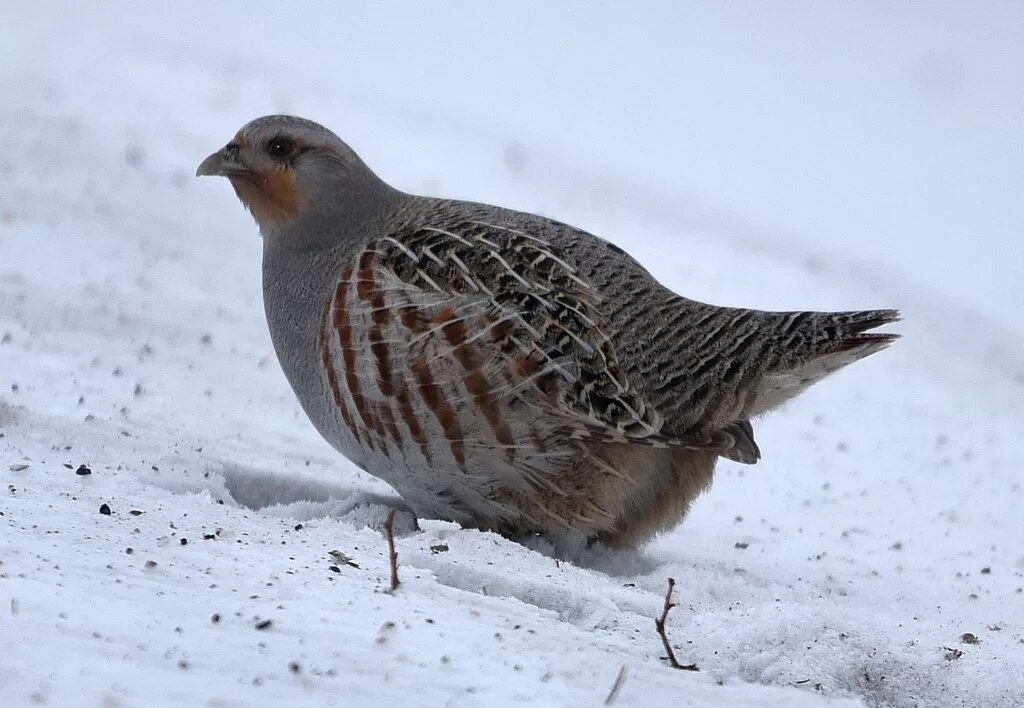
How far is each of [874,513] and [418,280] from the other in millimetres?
2420

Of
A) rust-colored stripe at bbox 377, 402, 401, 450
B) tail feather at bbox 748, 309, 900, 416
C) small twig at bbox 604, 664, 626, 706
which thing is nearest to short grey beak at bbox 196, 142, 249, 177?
rust-colored stripe at bbox 377, 402, 401, 450

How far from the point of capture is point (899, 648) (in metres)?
2.67

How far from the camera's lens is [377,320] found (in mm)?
3645

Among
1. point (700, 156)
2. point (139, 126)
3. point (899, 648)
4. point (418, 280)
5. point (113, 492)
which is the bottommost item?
point (113, 492)

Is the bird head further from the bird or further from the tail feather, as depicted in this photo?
the tail feather

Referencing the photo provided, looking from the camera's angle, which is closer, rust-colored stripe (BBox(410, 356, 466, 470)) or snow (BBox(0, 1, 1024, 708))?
snow (BBox(0, 1, 1024, 708))

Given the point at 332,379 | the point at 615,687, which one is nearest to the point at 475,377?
the point at 332,379

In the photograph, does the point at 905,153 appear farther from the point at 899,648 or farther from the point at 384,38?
the point at 899,648

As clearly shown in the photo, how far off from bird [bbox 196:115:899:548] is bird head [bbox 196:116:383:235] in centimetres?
26

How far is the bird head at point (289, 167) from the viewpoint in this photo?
422cm

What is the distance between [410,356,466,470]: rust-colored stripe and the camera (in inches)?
139

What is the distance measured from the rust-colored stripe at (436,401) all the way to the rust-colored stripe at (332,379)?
341 millimetres

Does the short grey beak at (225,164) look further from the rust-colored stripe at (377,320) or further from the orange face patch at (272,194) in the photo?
the rust-colored stripe at (377,320)

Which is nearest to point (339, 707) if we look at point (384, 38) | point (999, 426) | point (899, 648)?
point (899, 648)
